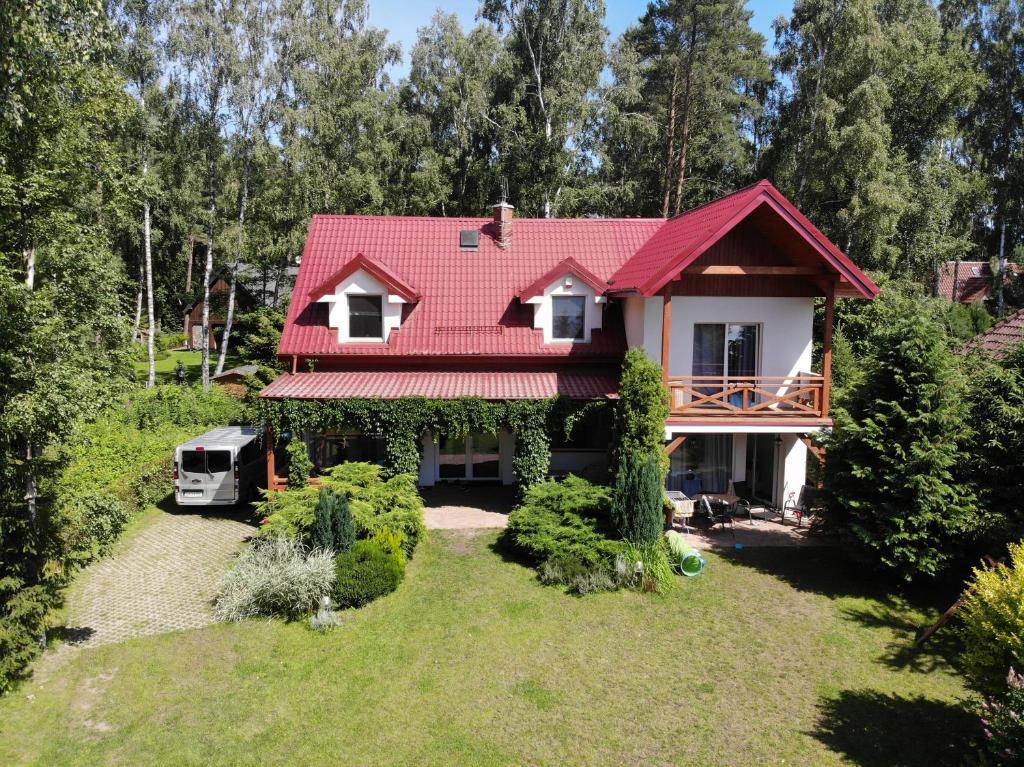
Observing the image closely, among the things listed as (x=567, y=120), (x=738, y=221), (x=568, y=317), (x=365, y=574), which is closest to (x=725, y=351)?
(x=738, y=221)

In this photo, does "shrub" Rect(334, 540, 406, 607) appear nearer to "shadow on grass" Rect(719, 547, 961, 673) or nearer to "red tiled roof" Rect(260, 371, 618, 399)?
"red tiled roof" Rect(260, 371, 618, 399)

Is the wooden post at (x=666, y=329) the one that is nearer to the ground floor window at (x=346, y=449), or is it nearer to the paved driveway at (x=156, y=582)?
the ground floor window at (x=346, y=449)

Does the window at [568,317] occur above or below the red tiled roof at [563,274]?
below

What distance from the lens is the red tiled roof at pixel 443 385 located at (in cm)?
1669

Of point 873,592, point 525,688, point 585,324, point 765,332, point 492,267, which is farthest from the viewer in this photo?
point 492,267

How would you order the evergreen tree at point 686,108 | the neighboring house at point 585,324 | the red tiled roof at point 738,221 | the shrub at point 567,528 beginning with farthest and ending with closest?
1. the evergreen tree at point 686,108
2. the neighboring house at point 585,324
3. the red tiled roof at point 738,221
4. the shrub at point 567,528

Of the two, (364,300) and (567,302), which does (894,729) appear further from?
(364,300)

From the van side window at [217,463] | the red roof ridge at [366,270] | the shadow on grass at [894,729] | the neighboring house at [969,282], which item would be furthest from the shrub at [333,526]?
the neighboring house at [969,282]

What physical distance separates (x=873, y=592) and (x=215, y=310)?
45503 millimetres

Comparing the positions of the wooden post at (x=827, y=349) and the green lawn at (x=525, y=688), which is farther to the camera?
the wooden post at (x=827, y=349)

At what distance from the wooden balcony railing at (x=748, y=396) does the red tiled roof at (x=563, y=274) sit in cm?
374

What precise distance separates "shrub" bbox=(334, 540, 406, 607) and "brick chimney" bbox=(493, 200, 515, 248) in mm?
11878

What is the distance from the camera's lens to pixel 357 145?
34438 mm

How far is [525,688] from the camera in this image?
381 inches
